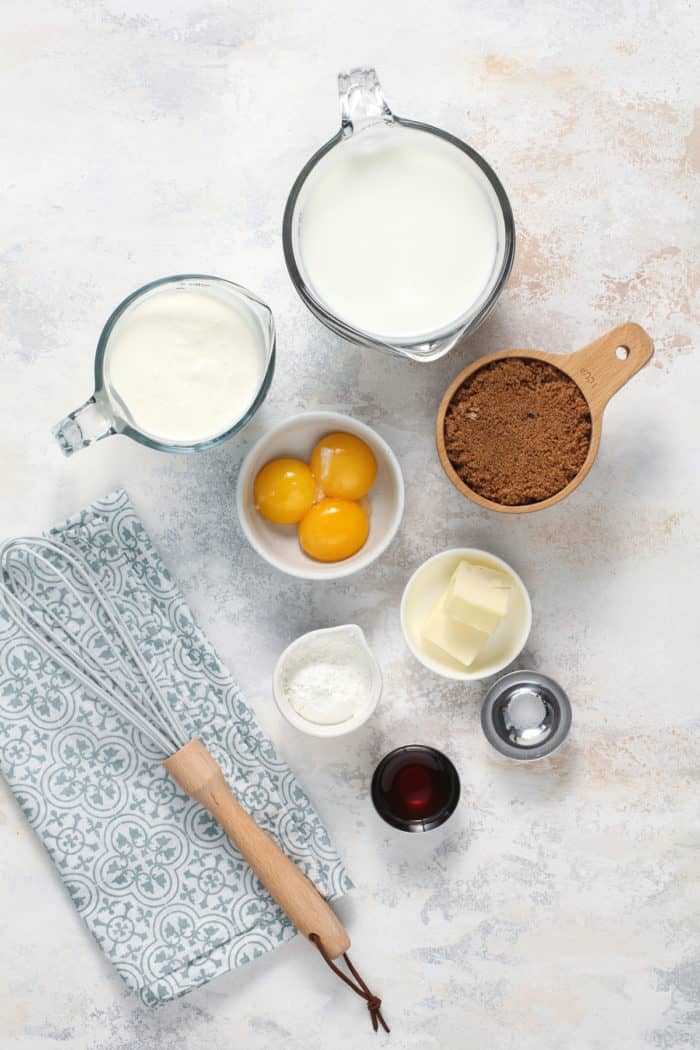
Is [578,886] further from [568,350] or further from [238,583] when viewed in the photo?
[568,350]

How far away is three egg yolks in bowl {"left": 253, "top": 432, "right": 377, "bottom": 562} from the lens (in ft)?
4.67

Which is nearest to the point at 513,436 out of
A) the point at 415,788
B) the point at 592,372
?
the point at 592,372

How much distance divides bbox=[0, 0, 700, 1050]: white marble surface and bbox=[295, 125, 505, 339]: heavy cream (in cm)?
22

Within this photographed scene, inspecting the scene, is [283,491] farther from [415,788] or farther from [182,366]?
[415,788]

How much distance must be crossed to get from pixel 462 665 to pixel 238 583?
0.37 meters

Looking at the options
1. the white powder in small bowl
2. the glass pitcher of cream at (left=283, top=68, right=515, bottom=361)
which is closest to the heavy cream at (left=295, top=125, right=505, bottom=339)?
the glass pitcher of cream at (left=283, top=68, right=515, bottom=361)

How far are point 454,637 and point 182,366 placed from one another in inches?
22.2

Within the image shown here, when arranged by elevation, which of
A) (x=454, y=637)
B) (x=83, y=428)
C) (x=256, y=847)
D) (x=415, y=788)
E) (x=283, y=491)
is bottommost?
(x=415, y=788)

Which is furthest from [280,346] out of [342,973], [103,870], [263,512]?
[342,973]

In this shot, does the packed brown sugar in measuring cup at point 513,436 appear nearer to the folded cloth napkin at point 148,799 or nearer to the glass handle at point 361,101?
the glass handle at point 361,101

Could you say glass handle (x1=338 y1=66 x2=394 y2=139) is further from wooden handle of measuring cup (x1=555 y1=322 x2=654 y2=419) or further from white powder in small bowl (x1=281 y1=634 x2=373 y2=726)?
white powder in small bowl (x1=281 y1=634 x2=373 y2=726)

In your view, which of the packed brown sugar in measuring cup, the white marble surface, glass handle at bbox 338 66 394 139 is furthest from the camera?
the white marble surface

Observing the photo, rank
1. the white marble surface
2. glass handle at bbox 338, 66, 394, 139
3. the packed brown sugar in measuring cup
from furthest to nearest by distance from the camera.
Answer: the white marble surface
the packed brown sugar in measuring cup
glass handle at bbox 338, 66, 394, 139

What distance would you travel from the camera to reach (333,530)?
142cm
